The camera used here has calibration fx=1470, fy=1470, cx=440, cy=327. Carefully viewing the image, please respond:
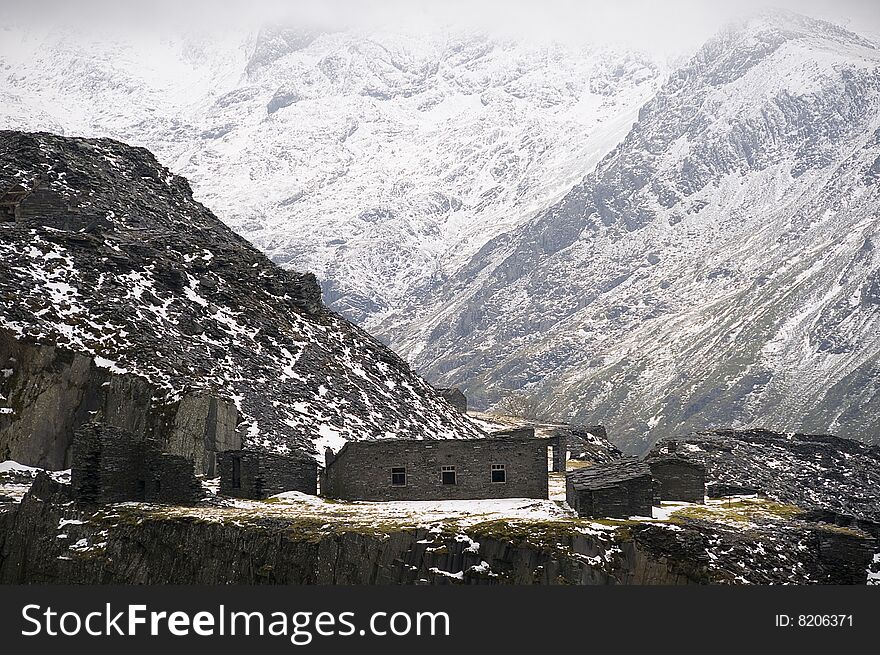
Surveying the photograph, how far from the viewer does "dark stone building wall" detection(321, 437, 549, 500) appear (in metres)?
89.2

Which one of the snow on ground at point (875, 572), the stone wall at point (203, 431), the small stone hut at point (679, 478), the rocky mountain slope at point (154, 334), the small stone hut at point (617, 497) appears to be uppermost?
the rocky mountain slope at point (154, 334)

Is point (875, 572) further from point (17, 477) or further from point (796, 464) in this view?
point (796, 464)

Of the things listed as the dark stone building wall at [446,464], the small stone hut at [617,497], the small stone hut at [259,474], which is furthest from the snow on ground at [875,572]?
the small stone hut at [259,474]

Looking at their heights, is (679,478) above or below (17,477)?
above

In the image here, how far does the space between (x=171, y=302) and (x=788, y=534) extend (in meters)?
54.9

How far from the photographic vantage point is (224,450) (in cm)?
9625

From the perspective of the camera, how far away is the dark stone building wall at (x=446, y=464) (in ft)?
293

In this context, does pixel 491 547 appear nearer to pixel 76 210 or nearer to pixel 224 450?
pixel 224 450

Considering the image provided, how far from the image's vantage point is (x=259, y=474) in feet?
294

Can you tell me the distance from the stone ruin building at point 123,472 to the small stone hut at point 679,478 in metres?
29.8

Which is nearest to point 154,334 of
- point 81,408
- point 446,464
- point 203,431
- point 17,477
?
point 203,431

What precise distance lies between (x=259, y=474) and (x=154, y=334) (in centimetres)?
2126

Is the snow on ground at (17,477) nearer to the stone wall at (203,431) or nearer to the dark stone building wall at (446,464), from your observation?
the stone wall at (203,431)

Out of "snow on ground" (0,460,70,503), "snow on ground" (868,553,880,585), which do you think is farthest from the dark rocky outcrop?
"snow on ground" (868,553,880,585)
